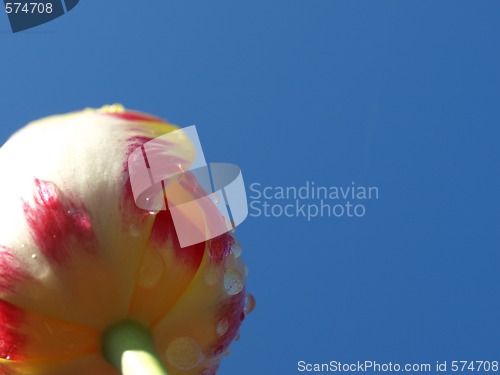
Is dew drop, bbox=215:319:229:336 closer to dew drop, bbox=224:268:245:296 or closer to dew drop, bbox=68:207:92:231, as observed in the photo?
dew drop, bbox=224:268:245:296

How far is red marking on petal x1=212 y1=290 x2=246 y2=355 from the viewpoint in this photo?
103cm

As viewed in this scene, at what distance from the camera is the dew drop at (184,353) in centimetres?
101

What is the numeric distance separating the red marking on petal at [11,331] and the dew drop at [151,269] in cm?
15

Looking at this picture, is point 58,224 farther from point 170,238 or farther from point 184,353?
point 184,353

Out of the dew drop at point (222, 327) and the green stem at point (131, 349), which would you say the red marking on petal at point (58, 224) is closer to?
the green stem at point (131, 349)

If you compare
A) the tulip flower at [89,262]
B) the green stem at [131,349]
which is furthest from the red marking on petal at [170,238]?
the green stem at [131,349]

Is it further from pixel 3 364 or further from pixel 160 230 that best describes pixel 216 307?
pixel 3 364

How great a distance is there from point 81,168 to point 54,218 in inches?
2.8

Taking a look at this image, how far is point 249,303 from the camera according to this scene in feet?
3.85

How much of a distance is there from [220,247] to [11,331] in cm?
29

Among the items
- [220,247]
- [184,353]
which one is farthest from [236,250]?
[184,353]

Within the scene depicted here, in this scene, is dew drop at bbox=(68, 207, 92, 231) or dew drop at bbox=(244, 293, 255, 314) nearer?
dew drop at bbox=(68, 207, 92, 231)

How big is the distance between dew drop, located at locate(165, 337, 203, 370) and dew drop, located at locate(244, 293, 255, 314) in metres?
0.13

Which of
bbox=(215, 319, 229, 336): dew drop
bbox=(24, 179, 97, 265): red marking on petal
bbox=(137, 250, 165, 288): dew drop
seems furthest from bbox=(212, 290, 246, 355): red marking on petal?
bbox=(24, 179, 97, 265): red marking on petal
